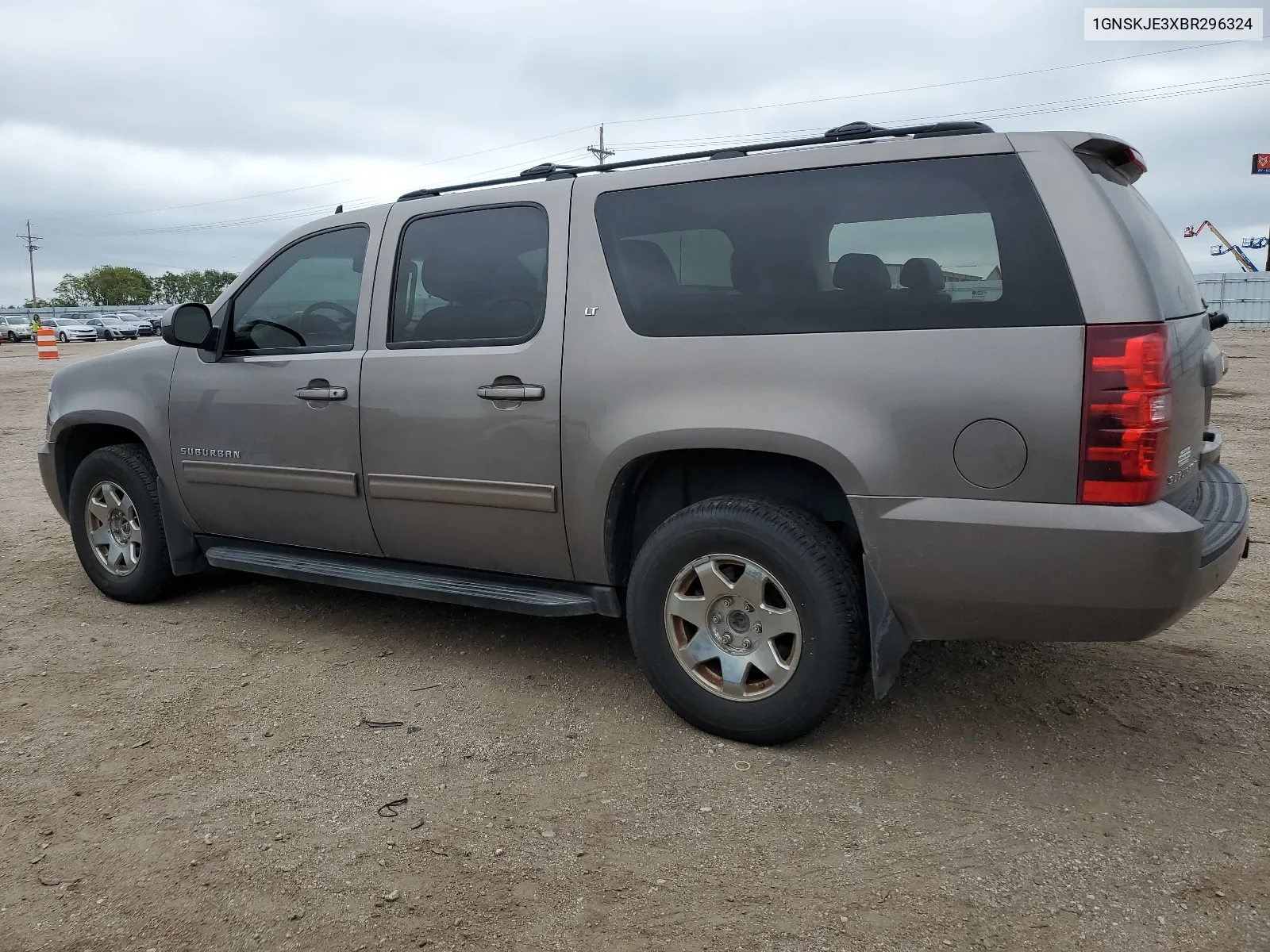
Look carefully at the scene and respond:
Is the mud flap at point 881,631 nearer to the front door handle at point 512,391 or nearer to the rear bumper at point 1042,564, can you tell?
the rear bumper at point 1042,564

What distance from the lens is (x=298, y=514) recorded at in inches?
169

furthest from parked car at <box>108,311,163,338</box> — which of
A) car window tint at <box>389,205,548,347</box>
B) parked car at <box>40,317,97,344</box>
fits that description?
car window tint at <box>389,205,548,347</box>

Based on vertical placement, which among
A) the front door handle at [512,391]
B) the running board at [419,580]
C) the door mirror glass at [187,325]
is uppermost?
the door mirror glass at [187,325]

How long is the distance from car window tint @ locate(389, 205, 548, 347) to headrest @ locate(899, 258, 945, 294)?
129cm

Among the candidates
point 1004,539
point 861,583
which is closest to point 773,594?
point 861,583

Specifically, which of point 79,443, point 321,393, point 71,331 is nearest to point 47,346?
point 71,331

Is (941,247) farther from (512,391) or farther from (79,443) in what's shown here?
(79,443)

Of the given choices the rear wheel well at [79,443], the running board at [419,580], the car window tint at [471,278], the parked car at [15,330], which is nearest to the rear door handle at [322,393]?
the car window tint at [471,278]

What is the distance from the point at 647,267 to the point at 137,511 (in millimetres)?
2947

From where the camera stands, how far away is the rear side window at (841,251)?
279cm

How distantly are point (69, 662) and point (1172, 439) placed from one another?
4.17m

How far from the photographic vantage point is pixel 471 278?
387 centimetres

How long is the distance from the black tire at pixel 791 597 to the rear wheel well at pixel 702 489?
15 centimetres

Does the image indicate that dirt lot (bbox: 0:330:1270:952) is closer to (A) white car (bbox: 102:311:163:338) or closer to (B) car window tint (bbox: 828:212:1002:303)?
(B) car window tint (bbox: 828:212:1002:303)
